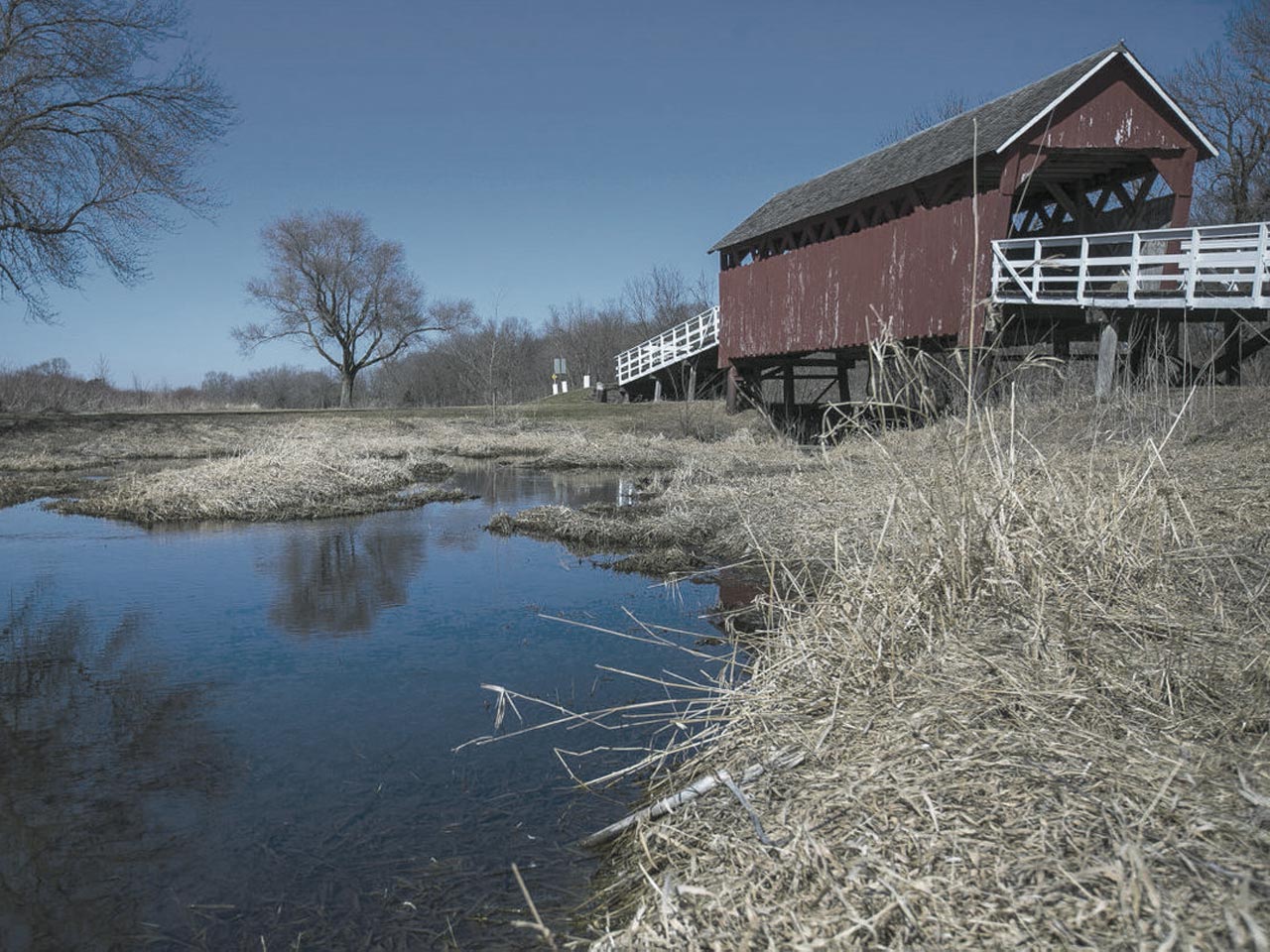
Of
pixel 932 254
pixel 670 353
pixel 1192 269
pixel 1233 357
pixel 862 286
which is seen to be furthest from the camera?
pixel 670 353

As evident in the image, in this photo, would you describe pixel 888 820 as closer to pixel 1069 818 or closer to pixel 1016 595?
pixel 1069 818

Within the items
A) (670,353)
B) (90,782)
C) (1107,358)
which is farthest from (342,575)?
(670,353)

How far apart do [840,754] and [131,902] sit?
220 centimetres

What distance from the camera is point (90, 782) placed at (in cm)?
328

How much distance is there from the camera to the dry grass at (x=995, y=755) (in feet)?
5.48

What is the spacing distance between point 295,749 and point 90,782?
753 millimetres

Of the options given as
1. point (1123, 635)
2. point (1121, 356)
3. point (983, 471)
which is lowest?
point (1123, 635)

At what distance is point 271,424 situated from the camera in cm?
2164

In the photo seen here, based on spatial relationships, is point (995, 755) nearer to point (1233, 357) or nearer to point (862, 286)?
point (1233, 357)

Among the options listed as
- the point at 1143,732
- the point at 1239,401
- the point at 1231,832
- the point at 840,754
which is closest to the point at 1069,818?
the point at 1231,832

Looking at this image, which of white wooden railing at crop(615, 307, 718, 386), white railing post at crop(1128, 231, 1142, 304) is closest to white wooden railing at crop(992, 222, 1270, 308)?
white railing post at crop(1128, 231, 1142, 304)

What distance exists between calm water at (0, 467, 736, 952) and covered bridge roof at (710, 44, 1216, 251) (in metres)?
9.04

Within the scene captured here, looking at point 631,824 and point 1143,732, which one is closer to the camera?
point 1143,732

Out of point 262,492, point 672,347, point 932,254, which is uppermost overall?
point 932,254
